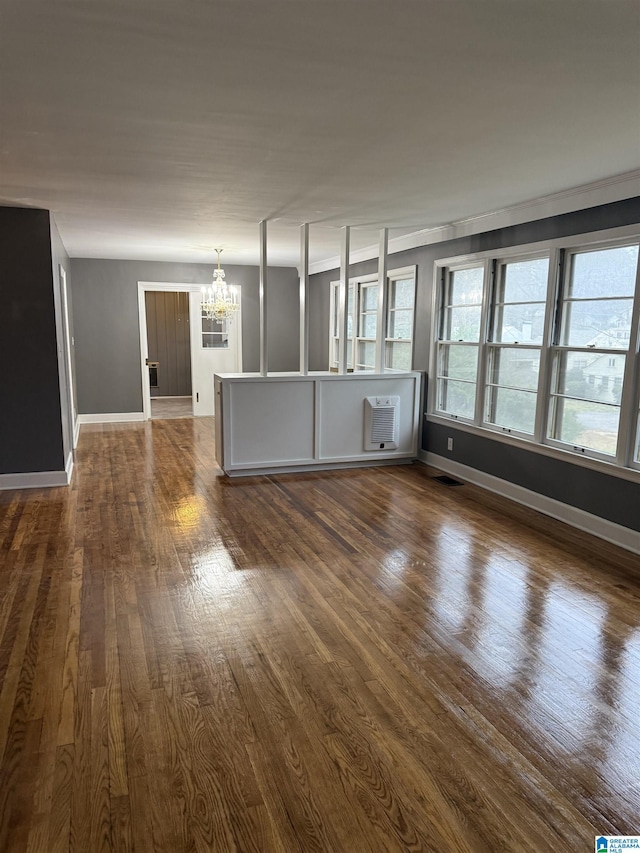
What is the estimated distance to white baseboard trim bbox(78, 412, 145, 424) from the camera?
9000 millimetres

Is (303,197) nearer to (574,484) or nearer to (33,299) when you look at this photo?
(33,299)

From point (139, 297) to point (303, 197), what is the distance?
526cm

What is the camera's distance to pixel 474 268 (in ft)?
18.8

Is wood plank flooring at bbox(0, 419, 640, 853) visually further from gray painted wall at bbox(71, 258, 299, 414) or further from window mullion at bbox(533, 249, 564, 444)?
gray painted wall at bbox(71, 258, 299, 414)

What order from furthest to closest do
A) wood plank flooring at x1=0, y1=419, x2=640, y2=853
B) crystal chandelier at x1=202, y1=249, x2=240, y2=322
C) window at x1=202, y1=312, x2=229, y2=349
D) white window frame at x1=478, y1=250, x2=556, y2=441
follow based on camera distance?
window at x1=202, y1=312, x2=229, y2=349, crystal chandelier at x1=202, y1=249, x2=240, y2=322, white window frame at x1=478, y1=250, x2=556, y2=441, wood plank flooring at x1=0, y1=419, x2=640, y2=853

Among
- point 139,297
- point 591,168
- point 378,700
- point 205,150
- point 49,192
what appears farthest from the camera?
point 139,297

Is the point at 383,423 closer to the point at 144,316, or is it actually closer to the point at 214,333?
the point at 214,333

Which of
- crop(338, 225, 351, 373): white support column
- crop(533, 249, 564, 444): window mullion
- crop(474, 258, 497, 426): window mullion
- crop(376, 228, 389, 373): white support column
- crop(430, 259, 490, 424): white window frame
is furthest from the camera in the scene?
crop(376, 228, 389, 373): white support column

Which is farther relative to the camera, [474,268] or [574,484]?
[474,268]

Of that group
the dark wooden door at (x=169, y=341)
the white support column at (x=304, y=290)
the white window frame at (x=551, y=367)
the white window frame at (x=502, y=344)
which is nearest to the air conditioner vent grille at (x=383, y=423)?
the white window frame at (x=551, y=367)

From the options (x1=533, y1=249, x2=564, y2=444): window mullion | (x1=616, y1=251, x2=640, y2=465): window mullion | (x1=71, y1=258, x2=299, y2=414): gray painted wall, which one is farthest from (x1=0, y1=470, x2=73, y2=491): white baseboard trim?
(x1=616, y1=251, x2=640, y2=465): window mullion

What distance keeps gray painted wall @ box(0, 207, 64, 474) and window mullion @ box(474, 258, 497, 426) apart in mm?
3998

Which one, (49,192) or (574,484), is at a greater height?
(49,192)

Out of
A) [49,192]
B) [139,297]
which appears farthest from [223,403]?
[139,297]
